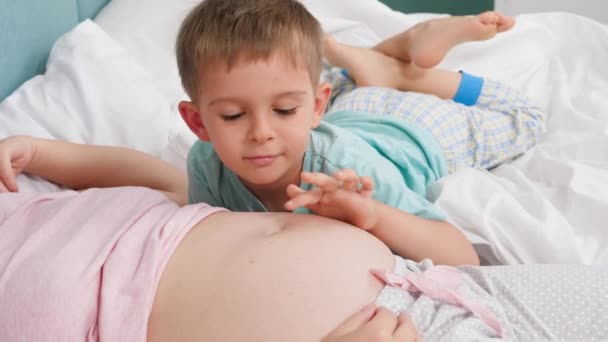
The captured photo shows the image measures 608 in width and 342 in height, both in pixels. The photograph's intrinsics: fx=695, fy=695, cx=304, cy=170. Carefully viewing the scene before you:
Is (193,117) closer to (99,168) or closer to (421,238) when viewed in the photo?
(99,168)

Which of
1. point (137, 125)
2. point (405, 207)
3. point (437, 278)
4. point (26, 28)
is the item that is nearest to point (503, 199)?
point (405, 207)

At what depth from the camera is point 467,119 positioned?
4.60ft

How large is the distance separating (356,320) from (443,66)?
103 cm

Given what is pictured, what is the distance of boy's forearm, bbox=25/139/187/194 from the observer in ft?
3.86

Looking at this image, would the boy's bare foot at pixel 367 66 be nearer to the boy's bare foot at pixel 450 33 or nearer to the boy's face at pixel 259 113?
the boy's bare foot at pixel 450 33

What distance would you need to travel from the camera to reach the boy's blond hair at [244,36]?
2.96ft

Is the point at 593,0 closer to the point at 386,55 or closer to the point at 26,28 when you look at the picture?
the point at 386,55

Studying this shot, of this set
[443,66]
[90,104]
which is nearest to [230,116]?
[90,104]

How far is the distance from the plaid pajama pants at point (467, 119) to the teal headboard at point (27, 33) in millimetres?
627

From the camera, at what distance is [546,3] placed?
248cm

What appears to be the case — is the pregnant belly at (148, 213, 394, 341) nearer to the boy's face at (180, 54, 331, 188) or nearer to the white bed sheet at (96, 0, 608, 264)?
the boy's face at (180, 54, 331, 188)

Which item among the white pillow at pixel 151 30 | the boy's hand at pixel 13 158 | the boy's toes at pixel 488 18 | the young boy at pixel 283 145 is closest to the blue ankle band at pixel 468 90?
the boy's toes at pixel 488 18

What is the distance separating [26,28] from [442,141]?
0.85m

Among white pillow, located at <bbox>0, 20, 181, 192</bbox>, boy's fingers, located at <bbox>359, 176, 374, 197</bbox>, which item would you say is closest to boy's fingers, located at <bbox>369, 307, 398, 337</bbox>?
boy's fingers, located at <bbox>359, 176, 374, 197</bbox>
